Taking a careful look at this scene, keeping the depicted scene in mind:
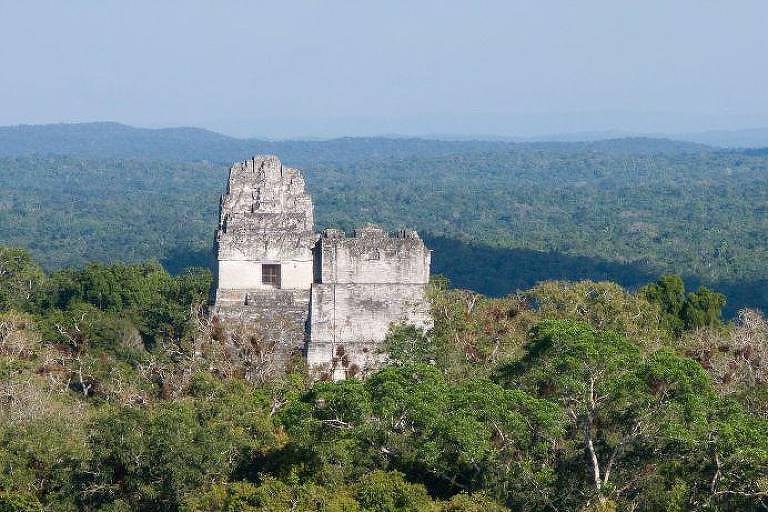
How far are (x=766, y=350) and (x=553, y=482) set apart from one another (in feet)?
34.5

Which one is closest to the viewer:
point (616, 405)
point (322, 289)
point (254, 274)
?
point (616, 405)

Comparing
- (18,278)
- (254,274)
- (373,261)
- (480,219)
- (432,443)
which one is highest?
(373,261)

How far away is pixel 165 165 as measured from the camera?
199250 mm

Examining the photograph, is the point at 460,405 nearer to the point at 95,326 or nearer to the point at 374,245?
the point at 374,245

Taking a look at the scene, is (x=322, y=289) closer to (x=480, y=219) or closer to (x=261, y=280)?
(x=261, y=280)

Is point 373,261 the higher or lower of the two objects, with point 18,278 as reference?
higher

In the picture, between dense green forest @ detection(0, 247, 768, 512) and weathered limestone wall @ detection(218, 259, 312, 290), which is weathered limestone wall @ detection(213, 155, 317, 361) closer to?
weathered limestone wall @ detection(218, 259, 312, 290)

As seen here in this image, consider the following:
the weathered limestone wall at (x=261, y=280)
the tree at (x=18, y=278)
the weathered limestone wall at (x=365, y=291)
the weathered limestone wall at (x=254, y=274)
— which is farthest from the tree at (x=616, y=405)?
the tree at (x=18, y=278)

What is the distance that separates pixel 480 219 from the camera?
425 feet

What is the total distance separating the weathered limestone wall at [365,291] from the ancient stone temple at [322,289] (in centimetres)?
2

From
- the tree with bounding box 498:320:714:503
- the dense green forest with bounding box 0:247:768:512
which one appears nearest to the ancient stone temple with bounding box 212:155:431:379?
the dense green forest with bounding box 0:247:768:512

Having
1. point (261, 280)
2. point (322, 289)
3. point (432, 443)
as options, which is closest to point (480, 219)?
point (261, 280)

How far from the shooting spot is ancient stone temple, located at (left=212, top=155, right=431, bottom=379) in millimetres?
26219

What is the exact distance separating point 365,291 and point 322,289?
876 millimetres
